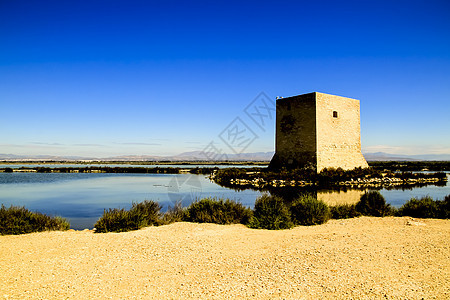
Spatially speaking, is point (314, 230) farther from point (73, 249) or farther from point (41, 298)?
point (41, 298)

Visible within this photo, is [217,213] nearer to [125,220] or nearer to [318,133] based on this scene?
[125,220]

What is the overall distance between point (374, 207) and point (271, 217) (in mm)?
3294

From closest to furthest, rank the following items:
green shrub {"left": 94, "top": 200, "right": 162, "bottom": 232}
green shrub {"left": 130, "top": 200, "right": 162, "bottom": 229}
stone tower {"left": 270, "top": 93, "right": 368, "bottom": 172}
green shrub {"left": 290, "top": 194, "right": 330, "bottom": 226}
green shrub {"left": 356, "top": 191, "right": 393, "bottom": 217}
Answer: green shrub {"left": 94, "top": 200, "right": 162, "bottom": 232}
green shrub {"left": 130, "top": 200, "right": 162, "bottom": 229}
green shrub {"left": 290, "top": 194, "right": 330, "bottom": 226}
green shrub {"left": 356, "top": 191, "right": 393, "bottom": 217}
stone tower {"left": 270, "top": 93, "right": 368, "bottom": 172}

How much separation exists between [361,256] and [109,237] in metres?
4.10

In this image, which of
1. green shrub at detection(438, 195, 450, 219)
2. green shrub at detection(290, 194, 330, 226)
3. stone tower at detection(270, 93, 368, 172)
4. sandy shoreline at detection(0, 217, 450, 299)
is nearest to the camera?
sandy shoreline at detection(0, 217, 450, 299)

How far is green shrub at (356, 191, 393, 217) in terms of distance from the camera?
307 inches

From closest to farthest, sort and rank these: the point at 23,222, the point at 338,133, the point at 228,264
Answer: the point at 228,264
the point at 23,222
the point at 338,133

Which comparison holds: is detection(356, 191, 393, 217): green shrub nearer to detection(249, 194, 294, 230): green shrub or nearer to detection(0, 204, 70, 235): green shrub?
detection(249, 194, 294, 230): green shrub

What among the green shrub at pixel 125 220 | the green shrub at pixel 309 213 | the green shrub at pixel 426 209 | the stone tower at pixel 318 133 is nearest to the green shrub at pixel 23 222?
the green shrub at pixel 125 220

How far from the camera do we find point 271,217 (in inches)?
255

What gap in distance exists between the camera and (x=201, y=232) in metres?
5.77

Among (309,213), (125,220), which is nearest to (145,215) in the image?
(125,220)

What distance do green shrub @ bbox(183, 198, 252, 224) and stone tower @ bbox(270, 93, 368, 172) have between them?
479 inches

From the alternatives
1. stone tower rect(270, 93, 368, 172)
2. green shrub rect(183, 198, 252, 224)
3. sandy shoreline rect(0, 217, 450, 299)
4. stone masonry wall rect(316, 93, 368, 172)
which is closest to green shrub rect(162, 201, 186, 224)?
green shrub rect(183, 198, 252, 224)
